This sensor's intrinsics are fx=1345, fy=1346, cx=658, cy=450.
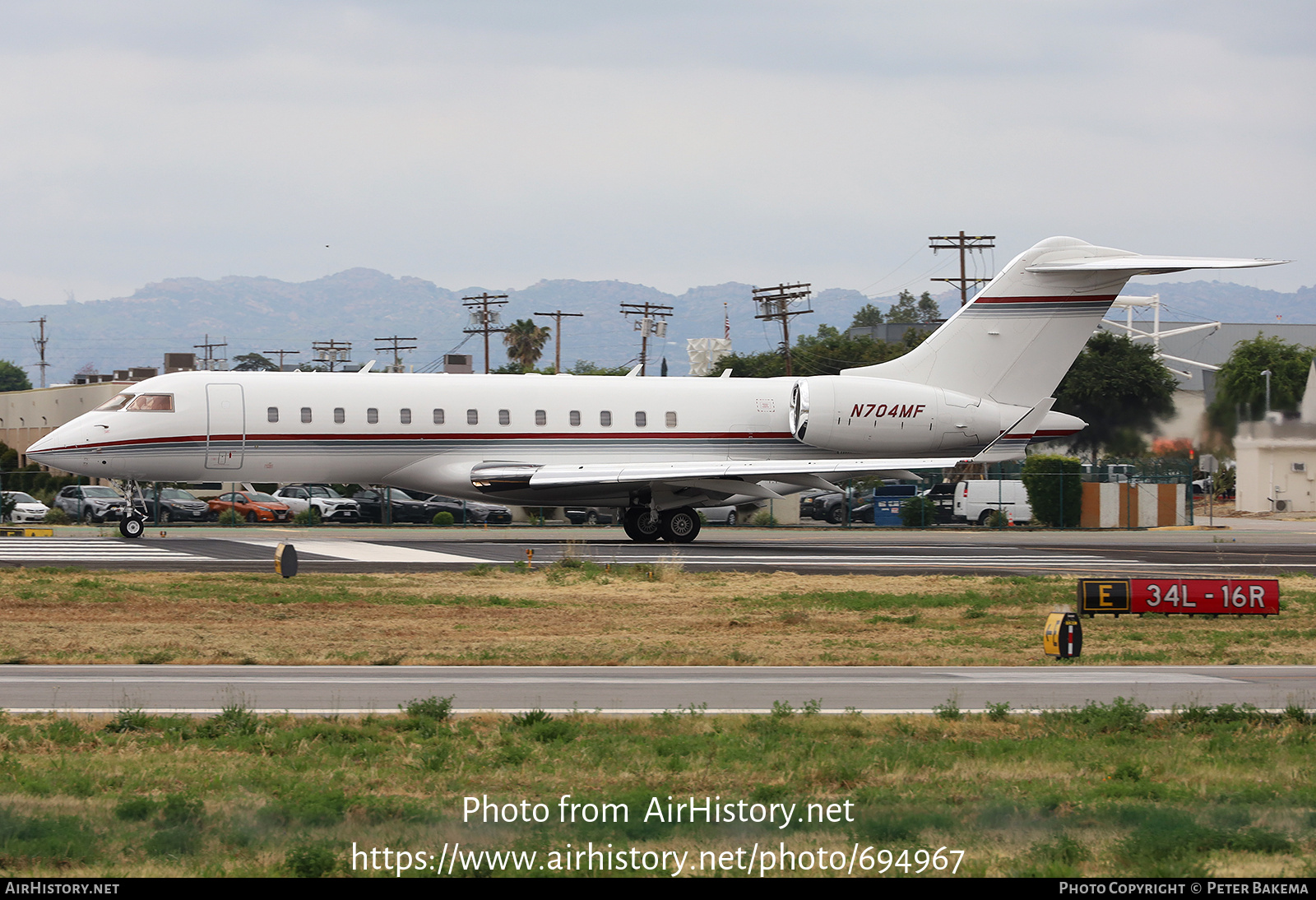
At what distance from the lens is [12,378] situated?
594ft

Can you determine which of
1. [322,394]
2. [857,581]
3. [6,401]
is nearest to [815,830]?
[857,581]

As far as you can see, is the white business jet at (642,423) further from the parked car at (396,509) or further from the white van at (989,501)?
the parked car at (396,509)

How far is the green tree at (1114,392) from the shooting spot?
3775cm

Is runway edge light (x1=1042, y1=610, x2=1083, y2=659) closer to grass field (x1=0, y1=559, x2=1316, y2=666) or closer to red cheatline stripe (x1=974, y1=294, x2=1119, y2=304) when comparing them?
grass field (x1=0, y1=559, x2=1316, y2=666)

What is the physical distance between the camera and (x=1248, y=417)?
3606 centimetres

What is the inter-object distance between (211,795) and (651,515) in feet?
82.3

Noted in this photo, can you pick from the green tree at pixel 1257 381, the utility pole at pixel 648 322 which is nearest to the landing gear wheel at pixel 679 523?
the green tree at pixel 1257 381

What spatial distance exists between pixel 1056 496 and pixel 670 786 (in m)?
40.7

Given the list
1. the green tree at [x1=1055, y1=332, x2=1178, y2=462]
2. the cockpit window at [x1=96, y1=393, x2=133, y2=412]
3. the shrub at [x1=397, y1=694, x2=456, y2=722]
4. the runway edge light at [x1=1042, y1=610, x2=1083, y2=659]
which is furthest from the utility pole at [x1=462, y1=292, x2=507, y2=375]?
the shrub at [x1=397, y1=694, x2=456, y2=722]

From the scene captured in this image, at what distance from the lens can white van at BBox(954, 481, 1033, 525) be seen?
48.5 metres

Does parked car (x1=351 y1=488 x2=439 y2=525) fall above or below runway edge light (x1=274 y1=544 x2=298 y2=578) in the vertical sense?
below

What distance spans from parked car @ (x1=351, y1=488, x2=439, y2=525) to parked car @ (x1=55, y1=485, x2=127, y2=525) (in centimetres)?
876

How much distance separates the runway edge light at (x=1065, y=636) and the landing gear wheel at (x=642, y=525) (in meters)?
18.4

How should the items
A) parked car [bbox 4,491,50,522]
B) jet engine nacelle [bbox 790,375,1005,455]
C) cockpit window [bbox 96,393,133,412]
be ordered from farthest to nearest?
parked car [bbox 4,491,50,522] → jet engine nacelle [bbox 790,375,1005,455] → cockpit window [bbox 96,393,133,412]
